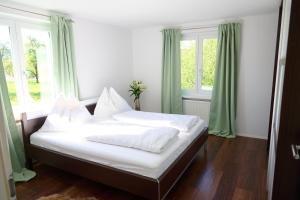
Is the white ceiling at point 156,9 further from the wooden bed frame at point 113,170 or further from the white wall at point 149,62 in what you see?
the wooden bed frame at point 113,170

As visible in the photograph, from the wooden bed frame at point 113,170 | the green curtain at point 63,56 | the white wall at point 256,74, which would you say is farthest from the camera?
the white wall at point 256,74

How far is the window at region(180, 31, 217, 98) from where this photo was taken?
422 cm

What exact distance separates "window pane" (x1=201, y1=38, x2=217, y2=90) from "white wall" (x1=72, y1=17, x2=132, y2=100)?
186 cm

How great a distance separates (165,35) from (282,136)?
368 cm

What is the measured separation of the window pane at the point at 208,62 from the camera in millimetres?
4188

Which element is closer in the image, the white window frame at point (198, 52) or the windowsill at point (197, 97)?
the white window frame at point (198, 52)

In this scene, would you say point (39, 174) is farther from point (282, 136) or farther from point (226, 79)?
point (226, 79)

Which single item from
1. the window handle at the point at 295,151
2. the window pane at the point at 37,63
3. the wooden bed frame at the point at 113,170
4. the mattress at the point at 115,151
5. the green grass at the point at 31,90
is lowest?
the wooden bed frame at the point at 113,170

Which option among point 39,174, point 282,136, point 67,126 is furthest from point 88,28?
point 282,136

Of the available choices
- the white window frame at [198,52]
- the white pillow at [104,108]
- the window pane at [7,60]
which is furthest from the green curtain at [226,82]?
the window pane at [7,60]

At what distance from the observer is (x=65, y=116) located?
306 centimetres

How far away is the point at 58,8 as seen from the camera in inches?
120

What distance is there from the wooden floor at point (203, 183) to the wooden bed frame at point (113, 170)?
9.5 inches

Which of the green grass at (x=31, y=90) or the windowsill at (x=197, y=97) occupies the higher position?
the green grass at (x=31, y=90)
